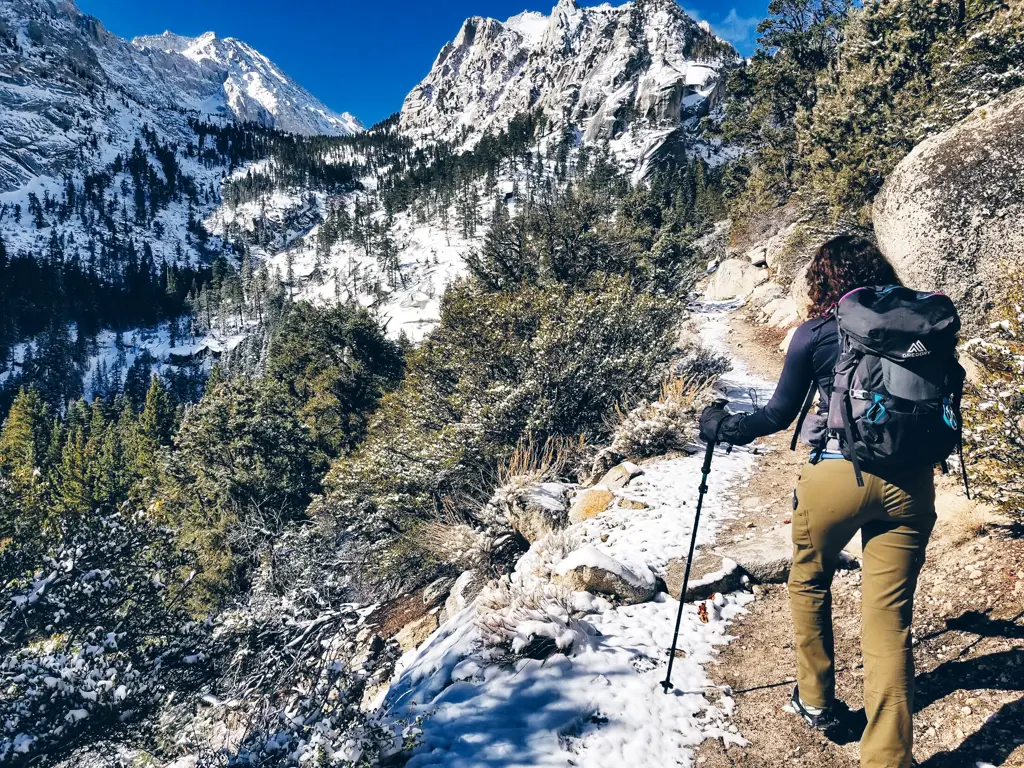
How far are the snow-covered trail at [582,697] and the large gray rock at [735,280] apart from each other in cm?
1935

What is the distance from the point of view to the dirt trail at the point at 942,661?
8.05ft

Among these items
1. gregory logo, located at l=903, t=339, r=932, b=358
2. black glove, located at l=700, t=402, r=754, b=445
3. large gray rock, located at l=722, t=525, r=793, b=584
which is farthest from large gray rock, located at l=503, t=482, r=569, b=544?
gregory logo, located at l=903, t=339, r=932, b=358

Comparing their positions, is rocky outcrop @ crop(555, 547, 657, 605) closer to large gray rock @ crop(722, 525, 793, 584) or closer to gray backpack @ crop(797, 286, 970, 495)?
large gray rock @ crop(722, 525, 793, 584)

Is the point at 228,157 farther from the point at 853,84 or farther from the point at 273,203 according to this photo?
the point at 853,84

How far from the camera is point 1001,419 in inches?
134

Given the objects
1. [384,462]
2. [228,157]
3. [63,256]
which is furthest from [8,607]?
[228,157]

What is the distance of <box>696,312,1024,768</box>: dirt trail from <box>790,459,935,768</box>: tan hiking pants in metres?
0.56

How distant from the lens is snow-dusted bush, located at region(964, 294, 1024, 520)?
3.35 m

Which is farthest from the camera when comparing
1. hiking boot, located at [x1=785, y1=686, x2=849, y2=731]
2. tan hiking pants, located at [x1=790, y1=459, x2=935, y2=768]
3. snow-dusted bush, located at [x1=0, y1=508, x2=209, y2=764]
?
snow-dusted bush, located at [x1=0, y1=508, x2=209, y2=764]

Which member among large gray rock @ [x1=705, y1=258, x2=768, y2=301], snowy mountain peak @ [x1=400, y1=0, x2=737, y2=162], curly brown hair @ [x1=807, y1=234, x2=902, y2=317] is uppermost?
snowy mountain peak @ [x1=400, y1=0, x2=737, y2=162]

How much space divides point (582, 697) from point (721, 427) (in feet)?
5.93

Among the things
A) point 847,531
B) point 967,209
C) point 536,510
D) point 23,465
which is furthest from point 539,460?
point 23,465

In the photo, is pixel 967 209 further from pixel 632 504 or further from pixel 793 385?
pixel 793 385

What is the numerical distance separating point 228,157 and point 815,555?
223844 mm
